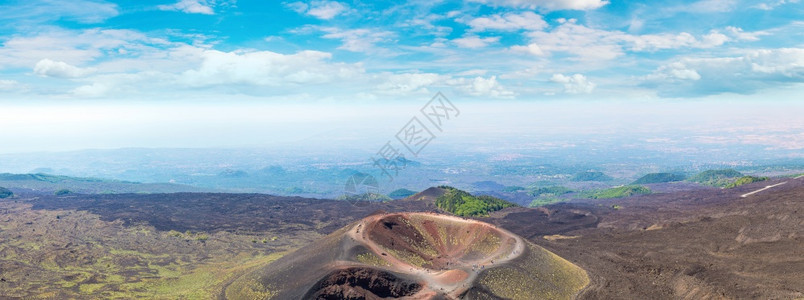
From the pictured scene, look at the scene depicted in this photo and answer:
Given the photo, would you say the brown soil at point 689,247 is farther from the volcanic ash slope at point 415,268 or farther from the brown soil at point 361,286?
the brown soil at point 361,286

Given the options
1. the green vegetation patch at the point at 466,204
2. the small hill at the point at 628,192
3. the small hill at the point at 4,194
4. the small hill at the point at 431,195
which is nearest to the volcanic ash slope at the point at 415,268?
the green vegetation patch at the point at 466,204

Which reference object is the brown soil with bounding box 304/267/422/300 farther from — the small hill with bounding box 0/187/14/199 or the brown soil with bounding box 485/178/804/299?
the small hill with bounding box 0/187/14/199

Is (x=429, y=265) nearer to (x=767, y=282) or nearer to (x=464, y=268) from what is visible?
(x=464, y=268)

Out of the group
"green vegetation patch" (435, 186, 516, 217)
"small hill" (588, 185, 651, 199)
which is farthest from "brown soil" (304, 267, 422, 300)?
"small hill" (588, 185, 651, 199)

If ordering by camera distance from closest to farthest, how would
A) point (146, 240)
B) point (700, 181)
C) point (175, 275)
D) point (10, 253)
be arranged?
point (175, 275) < point (10, 253) < point (146, 240) < point (700, 181)

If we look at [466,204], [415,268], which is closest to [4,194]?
[466,204]

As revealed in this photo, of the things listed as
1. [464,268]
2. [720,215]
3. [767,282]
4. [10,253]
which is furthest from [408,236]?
[10,253]
